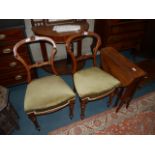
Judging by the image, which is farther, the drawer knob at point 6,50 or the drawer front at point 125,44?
the drawer front at point 125,44

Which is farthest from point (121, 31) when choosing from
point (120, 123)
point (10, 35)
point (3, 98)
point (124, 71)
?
point (3, 98)

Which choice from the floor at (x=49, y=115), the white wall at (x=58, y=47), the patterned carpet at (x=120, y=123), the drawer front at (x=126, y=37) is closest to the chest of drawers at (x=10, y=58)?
the floor at (x=49, y=115)

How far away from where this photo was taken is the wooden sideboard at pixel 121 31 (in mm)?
2605

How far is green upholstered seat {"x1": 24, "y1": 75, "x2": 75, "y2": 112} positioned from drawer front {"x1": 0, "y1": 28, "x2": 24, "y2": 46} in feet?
2.13

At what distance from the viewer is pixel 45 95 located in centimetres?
163

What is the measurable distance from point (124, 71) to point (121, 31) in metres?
1.25

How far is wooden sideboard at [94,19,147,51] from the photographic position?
103 inches

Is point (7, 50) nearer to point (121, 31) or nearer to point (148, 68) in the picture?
point (121, 31)

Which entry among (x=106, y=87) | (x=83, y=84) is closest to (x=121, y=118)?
(x=106, y=87)

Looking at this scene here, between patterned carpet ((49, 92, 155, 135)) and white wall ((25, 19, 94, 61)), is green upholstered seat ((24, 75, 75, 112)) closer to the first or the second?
patterned carpet ((49, 92, 155, 135))

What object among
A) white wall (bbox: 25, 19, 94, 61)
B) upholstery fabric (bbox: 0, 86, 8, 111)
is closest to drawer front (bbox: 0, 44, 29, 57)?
upholstery fabric (bbox: 0, 86, 8, 111)

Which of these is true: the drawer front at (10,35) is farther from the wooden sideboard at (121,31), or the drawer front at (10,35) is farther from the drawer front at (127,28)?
the drawer front at (127,28)

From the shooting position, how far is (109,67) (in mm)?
2004

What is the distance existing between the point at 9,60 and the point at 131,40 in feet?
7.37
